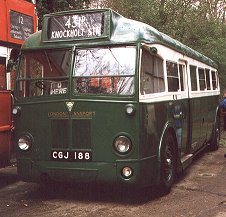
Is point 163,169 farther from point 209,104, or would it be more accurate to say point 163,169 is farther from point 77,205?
point 209,104

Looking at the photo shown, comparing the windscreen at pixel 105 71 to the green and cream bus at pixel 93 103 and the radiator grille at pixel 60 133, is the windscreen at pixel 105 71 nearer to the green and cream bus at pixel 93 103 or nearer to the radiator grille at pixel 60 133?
the green and cream bus at pixel 93 103

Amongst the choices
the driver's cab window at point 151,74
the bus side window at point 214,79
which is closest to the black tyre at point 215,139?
the bus side window at point 214,79

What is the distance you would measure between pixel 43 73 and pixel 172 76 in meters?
2.28

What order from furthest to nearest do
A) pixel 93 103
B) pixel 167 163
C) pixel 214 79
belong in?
pixel 214 79 < pixel 167 163 < pixel 93 103

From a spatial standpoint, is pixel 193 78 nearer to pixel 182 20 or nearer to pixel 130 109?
pixel 130 109

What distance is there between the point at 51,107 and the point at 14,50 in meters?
2.15

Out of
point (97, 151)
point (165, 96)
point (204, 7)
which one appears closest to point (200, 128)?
point (165, 96)

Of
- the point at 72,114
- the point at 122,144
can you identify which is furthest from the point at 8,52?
the point at 122,144

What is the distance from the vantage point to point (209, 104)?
11562 mm

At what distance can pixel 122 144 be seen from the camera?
6312 millimetres

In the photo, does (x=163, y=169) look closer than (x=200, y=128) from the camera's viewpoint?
Yes

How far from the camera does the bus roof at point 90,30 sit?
6539 mm

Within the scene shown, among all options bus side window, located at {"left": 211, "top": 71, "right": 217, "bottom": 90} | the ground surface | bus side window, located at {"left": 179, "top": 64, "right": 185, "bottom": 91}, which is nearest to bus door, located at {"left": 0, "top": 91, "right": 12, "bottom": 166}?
the ground surface

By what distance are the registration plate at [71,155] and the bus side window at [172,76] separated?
1.98 metres
